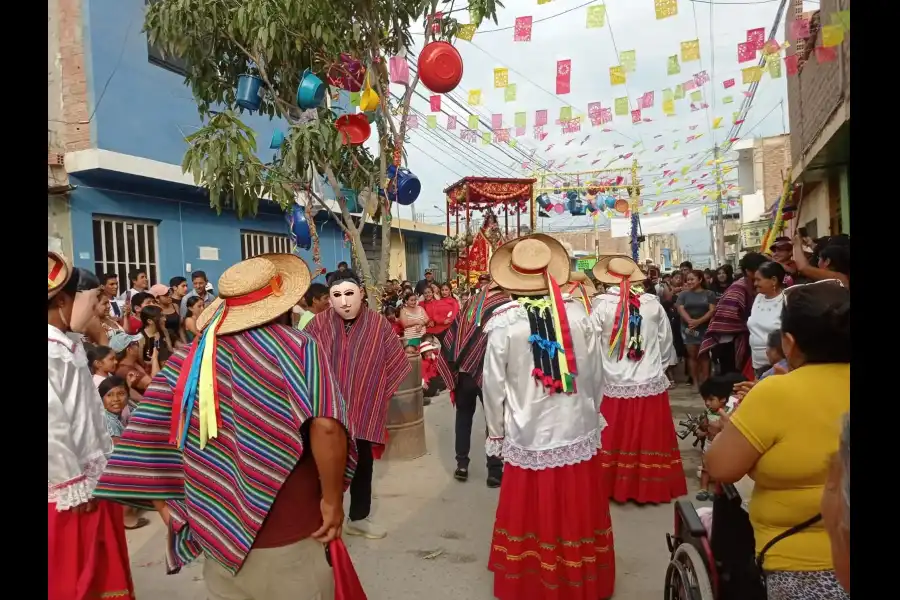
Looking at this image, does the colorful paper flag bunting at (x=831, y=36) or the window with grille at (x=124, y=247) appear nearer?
the colorful paper flag bunting at (x=831, y=36)

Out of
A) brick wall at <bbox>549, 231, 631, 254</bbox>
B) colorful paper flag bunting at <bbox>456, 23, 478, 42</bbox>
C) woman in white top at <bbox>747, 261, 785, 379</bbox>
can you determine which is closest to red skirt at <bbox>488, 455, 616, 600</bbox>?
woman in white top at <bbox>747, 261, 785, 379</bbox>

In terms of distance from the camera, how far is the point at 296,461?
2.14 meters

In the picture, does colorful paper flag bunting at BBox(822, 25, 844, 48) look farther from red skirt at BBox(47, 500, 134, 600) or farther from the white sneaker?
red skirt at BBox(47, 500, 134, 600)

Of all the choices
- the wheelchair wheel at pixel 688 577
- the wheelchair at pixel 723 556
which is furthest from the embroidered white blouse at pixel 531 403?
the wheelchair at pixel 723 556

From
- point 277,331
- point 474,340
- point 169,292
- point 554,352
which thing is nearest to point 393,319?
point 169,292

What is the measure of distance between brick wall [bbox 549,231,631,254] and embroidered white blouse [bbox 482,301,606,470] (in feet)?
134

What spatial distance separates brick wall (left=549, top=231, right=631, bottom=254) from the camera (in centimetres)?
4438

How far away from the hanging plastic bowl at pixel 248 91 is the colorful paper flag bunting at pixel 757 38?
535 centimetres

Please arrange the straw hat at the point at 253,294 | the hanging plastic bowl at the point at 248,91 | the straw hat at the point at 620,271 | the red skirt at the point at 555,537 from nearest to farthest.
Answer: the straw hat at the point at 253,294
the red skirt at the point at 555,537
the straw hat at the point at 620,271
the hanging plastic bowl at the point at 248,91

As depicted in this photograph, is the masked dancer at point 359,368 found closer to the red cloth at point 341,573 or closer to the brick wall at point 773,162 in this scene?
the red cloth at point 341,573

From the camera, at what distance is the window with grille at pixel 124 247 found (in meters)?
9.34
